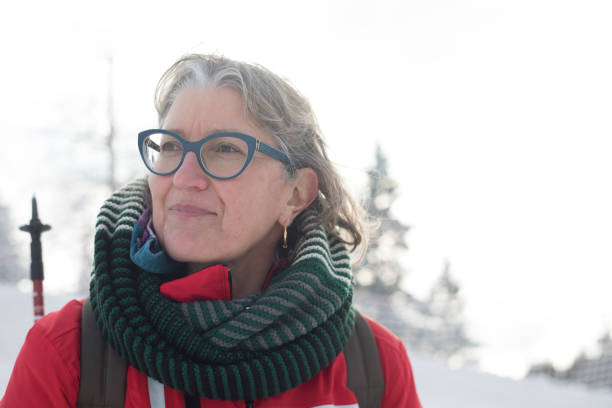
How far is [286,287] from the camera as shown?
1.74m

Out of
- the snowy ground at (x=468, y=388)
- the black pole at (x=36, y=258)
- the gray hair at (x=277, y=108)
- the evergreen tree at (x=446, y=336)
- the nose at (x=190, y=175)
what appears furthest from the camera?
the evergreen tree at (x=446, y=336)

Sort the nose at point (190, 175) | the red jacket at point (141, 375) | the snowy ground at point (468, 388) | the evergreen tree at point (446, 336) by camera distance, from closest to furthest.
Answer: the red jacket at point (141, 375) < the nose at point (190, 175) < the snowy ground at point (468, 388) < the evergreen tree at point (446, 336)

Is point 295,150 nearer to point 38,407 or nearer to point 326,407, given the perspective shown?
point 326,407

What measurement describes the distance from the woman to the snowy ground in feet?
13.0

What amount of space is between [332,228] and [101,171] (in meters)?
13.6

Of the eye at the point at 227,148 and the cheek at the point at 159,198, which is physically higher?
the eye at the point at 227,148

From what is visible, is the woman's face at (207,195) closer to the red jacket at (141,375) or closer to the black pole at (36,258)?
the red jacket at (141,375)

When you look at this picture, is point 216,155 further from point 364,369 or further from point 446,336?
point 446,336

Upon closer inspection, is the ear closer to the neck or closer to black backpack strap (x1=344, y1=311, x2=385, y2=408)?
the neck

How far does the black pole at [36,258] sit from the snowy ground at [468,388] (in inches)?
146

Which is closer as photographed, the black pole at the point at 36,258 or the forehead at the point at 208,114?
the forehead at the point at 208,114

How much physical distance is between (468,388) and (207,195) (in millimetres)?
5193

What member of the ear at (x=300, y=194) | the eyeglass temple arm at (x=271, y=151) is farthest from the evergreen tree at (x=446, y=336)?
the eyeglass temple arm at (x=271, y=151)

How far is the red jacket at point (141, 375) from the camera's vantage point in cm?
142
